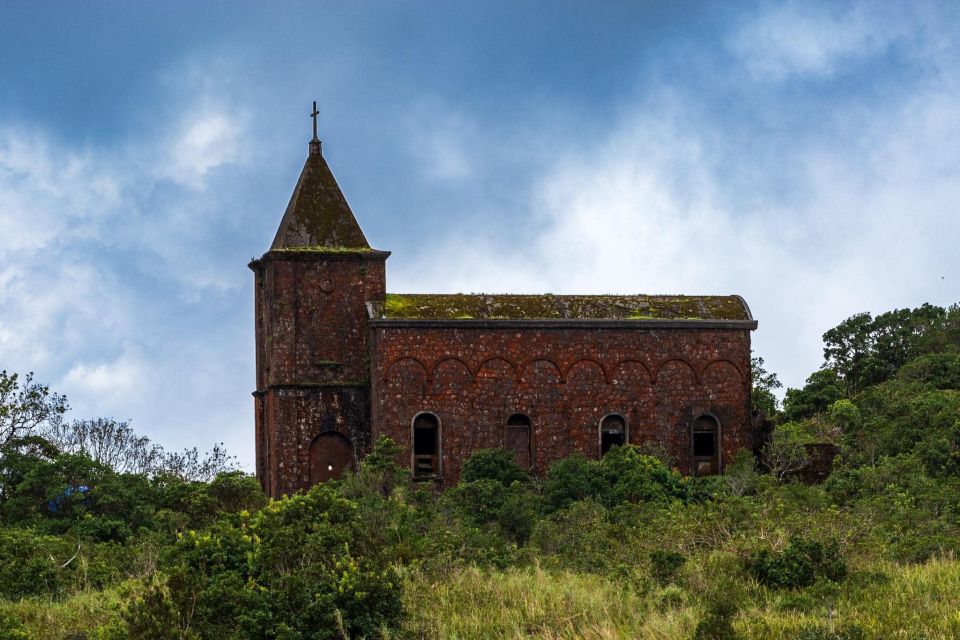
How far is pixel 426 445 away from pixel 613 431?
4272 millimetres

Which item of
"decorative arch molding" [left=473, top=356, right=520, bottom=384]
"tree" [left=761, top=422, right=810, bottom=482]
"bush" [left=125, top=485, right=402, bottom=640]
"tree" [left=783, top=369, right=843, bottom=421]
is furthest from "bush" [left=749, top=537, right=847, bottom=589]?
"tree" [left=783, top=369, right=843, bottom=421]

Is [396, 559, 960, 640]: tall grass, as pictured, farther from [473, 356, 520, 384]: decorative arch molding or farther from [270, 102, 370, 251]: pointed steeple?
[270, 102, 370, 251]: pointed steeple

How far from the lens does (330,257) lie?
106 ft

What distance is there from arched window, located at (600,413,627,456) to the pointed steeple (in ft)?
22.2

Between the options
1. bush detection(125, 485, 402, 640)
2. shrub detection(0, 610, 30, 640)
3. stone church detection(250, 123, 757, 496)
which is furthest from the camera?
stone church detection(250, 123, 757, 496)

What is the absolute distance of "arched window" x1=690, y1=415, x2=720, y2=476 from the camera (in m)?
32.7

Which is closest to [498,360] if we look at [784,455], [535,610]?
[784,455]

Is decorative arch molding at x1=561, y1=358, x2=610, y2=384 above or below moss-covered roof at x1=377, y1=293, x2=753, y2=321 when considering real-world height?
below

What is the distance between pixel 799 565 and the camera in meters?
17.8

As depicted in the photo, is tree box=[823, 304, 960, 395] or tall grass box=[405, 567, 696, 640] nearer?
tall grass box=[405, 567, 696, 640]

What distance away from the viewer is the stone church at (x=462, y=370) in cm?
3170

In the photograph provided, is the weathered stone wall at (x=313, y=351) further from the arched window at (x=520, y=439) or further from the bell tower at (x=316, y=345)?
the arched window at (x=520, y=439)

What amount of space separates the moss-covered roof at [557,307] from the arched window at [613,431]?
2.27 m

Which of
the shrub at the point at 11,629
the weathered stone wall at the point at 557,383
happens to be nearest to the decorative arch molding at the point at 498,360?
the weathered stone wall at the point at 557,383
